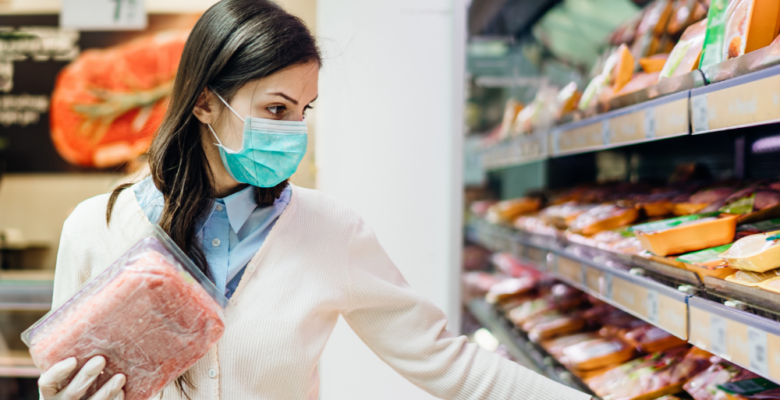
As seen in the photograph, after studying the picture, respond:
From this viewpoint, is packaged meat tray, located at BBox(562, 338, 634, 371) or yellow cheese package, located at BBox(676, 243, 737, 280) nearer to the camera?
yellow cheese package, located at BBox(676, 243, 737, 280)

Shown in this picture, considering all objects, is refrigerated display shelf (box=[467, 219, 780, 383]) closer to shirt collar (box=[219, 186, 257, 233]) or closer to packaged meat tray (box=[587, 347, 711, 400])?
packaged meat tray (box=[587, 347, 711, 400])

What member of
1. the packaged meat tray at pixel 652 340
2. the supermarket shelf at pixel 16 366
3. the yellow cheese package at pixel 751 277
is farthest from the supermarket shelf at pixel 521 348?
the supermarket shelf at pixel 16 366

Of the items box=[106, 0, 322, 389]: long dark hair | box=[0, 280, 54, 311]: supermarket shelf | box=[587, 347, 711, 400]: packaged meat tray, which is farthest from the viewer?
box=[0, 280, 54, 311]: supermarket shelf

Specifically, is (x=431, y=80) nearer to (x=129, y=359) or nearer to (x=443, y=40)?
(x=443, y=40)

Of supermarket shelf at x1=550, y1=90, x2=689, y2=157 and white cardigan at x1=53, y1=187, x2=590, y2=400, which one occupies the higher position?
supermarket shelf at x1=550, y1=90, x2=689, y2=157

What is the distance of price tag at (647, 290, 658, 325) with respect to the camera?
1.20m

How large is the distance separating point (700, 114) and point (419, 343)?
0.76m

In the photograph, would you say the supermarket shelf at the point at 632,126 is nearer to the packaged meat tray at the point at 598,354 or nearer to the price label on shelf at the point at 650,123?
the price label on shelf at the point at 650,123

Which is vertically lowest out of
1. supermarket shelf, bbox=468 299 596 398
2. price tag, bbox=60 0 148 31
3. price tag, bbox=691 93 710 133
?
supermarket shelf, bbox=468 299 596 398

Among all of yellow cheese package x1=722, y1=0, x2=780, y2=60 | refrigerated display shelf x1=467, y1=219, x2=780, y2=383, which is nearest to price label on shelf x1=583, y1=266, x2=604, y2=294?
refrigerated display shelf x1=467, y1=219, x2=780, y2=383

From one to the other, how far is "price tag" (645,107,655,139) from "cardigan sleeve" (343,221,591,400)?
0.62 m

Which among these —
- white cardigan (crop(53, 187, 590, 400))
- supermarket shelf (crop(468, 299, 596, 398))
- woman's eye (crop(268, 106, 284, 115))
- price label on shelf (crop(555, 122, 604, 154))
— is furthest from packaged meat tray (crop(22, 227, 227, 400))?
supermarket shelf (crop(468, 299, 596, 398))

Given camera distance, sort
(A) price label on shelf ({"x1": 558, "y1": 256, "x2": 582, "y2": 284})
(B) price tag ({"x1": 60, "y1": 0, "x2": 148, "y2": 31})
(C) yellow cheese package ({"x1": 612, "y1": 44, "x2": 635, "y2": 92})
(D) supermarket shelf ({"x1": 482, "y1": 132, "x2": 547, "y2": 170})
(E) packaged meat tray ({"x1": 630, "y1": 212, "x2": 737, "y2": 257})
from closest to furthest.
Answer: (E) packaged meat tray ({"x1": 630, "y1": 212, "x2": 737, "y2": 257}) < (C) yellow cheese package ({"x1": 612, "y1": 44, "x2": 635, "y2": 92}) < (A) price label on shelf ({"x1": 558, "y1": 256, "x2": 582, "y2": 284}) < (D) supermarket shelf ({"x1": 482, "y1": 132, "x2": 547, "y2": 170}) < (B) price tag ({"x1": 60, "y1": 0, "x2": 148, "y2": 31})

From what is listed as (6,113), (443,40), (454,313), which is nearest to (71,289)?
(454,313)
